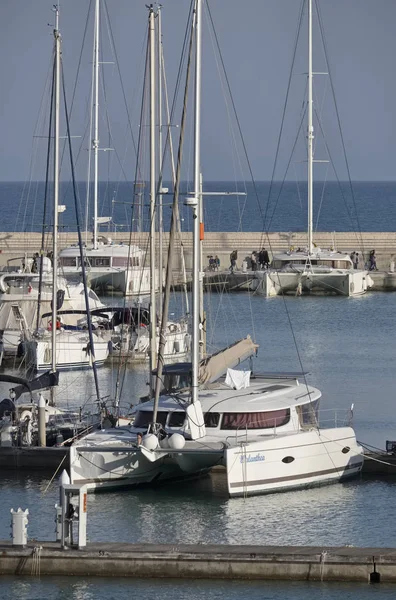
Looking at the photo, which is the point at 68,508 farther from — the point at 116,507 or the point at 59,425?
the point at 59,425

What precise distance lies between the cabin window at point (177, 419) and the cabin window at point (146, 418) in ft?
0.43

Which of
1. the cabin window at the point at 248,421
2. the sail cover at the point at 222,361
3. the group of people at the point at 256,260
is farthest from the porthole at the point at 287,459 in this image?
the group of people at the point at 256,260

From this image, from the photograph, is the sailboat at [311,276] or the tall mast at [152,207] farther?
the sailboat at [311,276]

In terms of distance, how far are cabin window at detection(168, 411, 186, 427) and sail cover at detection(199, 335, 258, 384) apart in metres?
2.34

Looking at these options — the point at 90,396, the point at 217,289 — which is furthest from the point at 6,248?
the point at 90,396

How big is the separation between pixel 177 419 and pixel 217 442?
1186mm

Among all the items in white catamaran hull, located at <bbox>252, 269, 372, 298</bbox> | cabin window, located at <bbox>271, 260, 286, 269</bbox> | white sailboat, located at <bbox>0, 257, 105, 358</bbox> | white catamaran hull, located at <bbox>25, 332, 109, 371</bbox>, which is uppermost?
cabin window, located at <bbox>271, 260, 286, 269</bbox>

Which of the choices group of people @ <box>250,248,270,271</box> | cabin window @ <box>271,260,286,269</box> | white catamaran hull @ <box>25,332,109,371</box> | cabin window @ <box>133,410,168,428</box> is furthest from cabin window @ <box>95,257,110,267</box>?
cabin window @ <box>133,410,168,428</box>

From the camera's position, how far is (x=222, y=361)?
1361 inches

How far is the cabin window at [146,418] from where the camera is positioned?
29.0 m

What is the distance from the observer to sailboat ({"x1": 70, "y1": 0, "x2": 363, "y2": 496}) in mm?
27781

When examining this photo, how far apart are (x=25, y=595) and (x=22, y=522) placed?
1.10 m

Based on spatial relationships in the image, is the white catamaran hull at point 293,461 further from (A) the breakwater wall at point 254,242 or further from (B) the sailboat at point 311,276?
(A) the breakwater wall at point 254,242

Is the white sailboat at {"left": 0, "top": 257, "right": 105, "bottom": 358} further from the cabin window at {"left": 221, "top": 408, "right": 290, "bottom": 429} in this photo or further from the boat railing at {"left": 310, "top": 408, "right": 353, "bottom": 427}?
the cabin window at {"left": 221, "top": 408, "right": 290, "bottom": 429}
